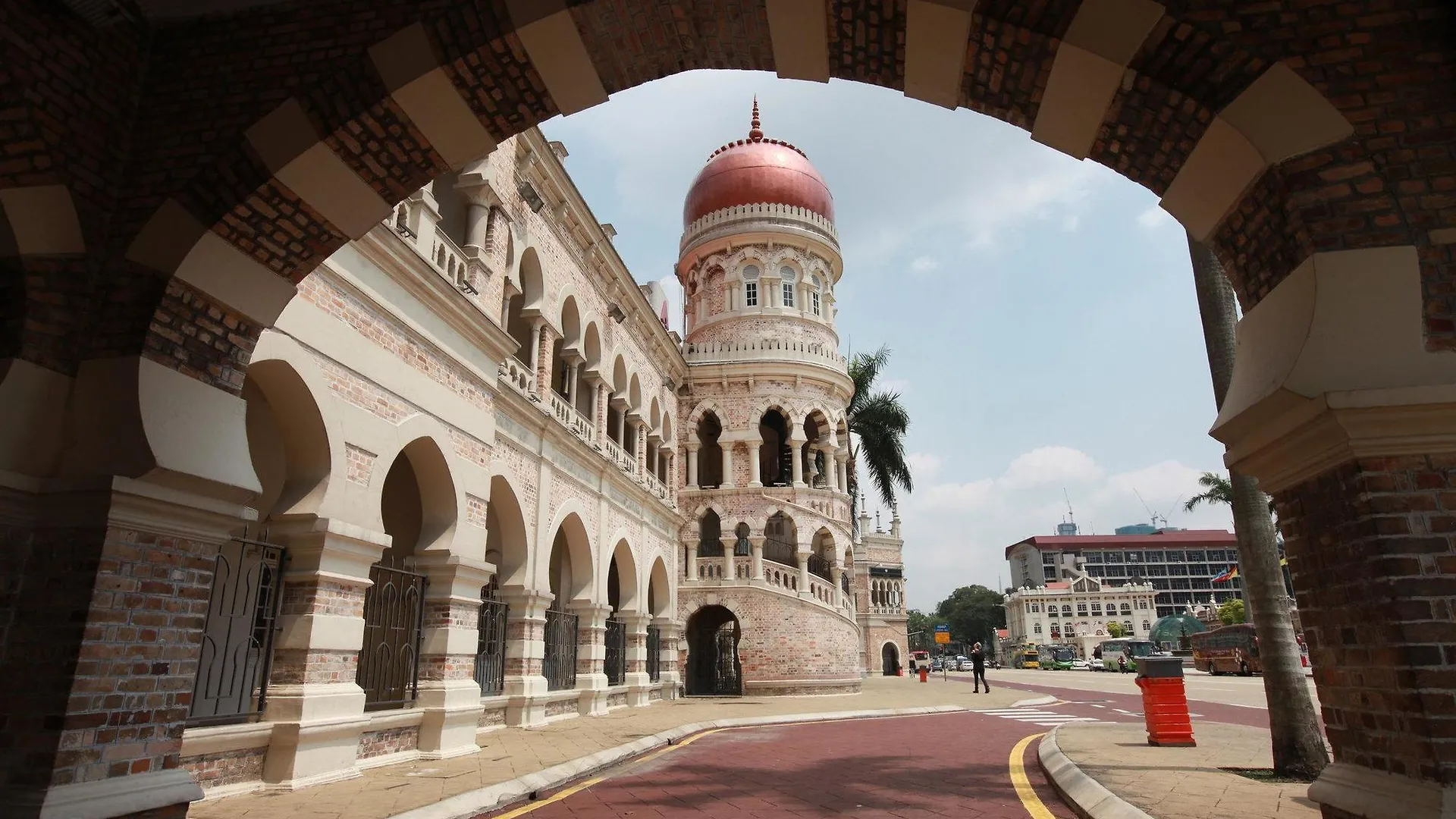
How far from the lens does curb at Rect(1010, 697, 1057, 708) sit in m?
20.8

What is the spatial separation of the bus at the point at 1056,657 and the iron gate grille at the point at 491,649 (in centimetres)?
5447

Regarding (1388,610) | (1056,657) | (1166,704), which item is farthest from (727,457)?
(1056,657)

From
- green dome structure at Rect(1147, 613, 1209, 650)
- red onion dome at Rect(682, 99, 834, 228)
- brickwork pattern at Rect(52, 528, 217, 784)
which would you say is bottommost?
brickwork pattern at Rect(52, 528, 217, 784)

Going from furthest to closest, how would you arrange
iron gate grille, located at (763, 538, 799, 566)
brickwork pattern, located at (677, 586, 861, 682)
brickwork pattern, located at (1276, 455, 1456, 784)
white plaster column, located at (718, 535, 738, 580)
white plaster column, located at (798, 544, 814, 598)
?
iron gate grille, located at (763, 538, 799, 566) < white plaster column, located at (798, 544, 814, 598) < white plaster column, located at (718, 535, 738, 580) < brickwork pattern, located at (677, 586, 861, 682) < brickwork pattern, located at (1276, 455, 1456, 784)

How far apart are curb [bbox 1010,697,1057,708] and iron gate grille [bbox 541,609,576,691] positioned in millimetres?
10658

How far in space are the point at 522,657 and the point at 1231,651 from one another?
3331 centimetres

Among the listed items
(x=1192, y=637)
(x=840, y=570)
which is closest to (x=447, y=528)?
(x=840, y=570)

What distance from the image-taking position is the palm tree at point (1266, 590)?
782cm

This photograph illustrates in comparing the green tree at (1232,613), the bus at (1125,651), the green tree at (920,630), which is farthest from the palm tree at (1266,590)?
the green tree at (920,630)

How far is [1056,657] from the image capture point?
6438 cm

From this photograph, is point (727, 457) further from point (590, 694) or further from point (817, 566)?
point (590, 694)

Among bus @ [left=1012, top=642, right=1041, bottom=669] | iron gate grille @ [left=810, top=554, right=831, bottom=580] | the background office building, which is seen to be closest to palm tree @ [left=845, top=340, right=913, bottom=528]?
iron gate grille @ [left=810, top=554, right=831, bottom=580]

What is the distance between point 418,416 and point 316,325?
6.51 feet

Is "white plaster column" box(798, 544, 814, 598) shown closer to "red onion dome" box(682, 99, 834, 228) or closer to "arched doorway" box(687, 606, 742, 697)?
"arched doorway" box(687, 606, 742, 697)
